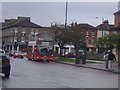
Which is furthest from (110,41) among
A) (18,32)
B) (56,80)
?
(18,32)

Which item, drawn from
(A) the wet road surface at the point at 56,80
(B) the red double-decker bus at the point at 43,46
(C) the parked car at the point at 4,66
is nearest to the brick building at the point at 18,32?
(B) the red double-decker bus at the point at 43,46

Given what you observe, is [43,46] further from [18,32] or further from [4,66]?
[18,32]

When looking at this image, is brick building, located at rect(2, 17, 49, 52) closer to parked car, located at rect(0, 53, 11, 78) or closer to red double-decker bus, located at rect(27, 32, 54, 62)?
red double-decker bus, located at rect(27, 32, 54, 62)

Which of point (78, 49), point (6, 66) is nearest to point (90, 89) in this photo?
point (6, 66)

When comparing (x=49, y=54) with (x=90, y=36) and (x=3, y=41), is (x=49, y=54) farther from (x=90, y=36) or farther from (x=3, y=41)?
(x=3, y=41)

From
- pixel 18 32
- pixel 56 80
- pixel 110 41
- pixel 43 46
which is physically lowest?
pixel 56 80

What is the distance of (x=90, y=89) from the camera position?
15016 mm

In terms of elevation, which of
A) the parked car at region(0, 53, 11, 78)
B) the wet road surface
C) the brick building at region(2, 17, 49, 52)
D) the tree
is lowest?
the wet road surface

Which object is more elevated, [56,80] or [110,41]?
[110,41]

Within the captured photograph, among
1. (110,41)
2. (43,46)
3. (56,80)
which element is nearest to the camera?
(56,80)

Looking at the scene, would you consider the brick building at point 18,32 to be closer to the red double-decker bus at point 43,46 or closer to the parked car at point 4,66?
the red double-decker bus at point 43,46

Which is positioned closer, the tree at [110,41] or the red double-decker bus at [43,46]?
the tree at [110,41]

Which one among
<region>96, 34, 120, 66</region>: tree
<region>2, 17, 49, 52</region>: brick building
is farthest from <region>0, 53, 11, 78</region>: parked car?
<region>2, 17, 49, 52</region>: brick building

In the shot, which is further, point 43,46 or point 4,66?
point 43,46
